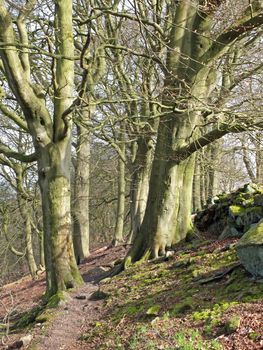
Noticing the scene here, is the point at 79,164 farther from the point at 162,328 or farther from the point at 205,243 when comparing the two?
the point at 162,328

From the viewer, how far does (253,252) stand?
571cm

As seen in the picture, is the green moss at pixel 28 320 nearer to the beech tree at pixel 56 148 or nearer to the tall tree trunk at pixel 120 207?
the beech tree at pixel 56 148

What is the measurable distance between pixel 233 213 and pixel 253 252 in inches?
133

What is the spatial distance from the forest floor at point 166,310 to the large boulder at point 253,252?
16 cm

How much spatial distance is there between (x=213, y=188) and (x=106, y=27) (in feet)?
30.0

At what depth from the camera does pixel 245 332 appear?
4488mm

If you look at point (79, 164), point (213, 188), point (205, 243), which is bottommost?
point (205, 243)

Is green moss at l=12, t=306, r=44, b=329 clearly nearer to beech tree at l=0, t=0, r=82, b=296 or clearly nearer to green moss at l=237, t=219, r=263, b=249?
beech tree at l=0, t=0, r=82, b=296

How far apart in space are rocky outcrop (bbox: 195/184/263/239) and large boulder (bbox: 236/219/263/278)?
2348 millimetres

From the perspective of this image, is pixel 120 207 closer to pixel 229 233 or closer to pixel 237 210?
pixel 229 233

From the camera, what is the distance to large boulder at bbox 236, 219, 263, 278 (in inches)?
221

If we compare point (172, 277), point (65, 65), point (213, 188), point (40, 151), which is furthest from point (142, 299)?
point (213, 188)

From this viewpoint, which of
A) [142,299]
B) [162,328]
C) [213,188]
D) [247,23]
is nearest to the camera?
[162,328]

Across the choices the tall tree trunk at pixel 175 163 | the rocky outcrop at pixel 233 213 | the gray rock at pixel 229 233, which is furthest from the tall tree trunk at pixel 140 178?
the gray rock at pixel 229 233
